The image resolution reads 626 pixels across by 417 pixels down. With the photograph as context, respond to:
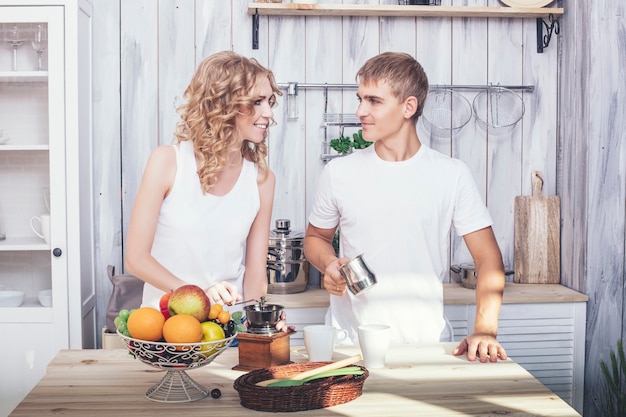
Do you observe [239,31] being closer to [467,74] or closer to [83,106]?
[83,106]

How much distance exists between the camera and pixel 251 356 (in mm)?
1885

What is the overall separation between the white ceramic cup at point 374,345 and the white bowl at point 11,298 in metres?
1.99

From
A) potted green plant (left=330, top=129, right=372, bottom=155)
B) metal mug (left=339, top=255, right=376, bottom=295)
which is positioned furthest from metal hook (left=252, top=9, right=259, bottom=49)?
metal mug (left=339, top=255, right=376, bottom=295)

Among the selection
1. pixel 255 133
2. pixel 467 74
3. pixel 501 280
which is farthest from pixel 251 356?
pixel 467 74

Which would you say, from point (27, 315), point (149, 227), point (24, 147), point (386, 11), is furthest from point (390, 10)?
point (27, 315)

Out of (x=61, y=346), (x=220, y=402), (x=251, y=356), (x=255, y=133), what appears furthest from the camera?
(x=61, y=346)

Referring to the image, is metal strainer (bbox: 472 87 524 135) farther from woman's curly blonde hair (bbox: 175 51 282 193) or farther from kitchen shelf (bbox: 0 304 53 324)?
kitchen shelf (bbox: 0 304 53 324)

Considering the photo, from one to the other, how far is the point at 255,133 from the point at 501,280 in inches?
34.7

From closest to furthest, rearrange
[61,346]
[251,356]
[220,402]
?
[220,402], [251,356], [61,346]

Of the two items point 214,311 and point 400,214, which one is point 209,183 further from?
point 214,311

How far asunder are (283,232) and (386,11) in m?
1.10

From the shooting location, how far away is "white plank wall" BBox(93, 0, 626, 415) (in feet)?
11.4

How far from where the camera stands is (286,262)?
3387 mm

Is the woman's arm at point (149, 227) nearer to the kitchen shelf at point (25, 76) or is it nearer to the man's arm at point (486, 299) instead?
the man's arm at point (486, 299)
